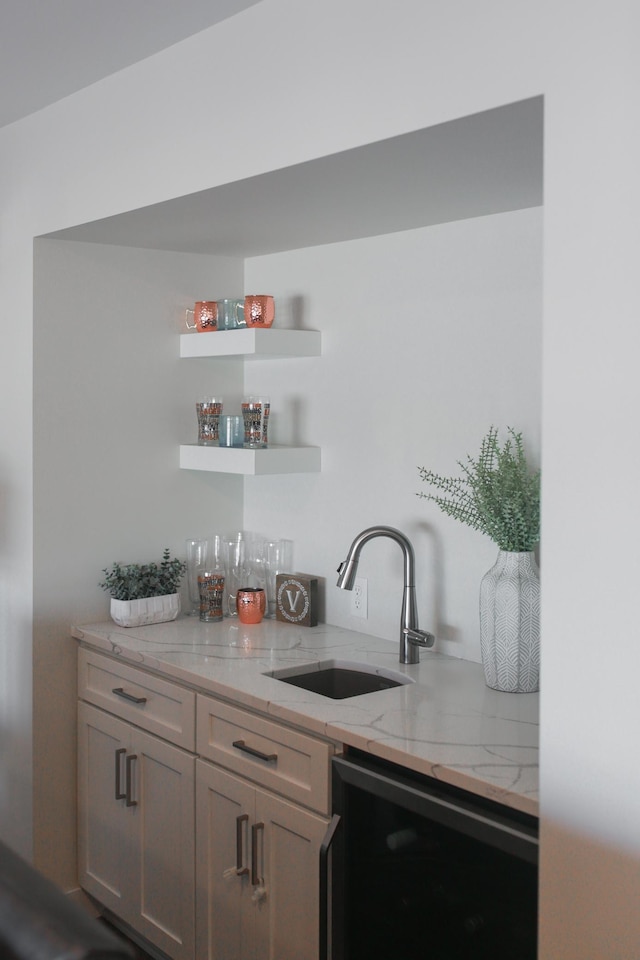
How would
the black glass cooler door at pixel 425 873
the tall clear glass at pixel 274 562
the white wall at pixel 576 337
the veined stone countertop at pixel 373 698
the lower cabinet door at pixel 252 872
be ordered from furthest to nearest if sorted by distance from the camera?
the tall clear glass at pixel 274 562, the lower cabinet door at pixel 252 872, the veined stone countertop at pixel 373 698, the black glass cooler door at pixel 425 873, the white wall at pixel 576 337

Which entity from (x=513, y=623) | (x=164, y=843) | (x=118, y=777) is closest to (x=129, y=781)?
(x=118, y=777)

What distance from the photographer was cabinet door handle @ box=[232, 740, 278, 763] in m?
2.22

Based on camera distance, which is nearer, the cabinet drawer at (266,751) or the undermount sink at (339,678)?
the cabinet drawer at (266,751)

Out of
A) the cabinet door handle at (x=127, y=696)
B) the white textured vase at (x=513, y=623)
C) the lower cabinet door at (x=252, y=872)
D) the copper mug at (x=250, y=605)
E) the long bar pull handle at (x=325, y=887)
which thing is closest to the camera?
the long bar pull handle at (x=325, y=887)

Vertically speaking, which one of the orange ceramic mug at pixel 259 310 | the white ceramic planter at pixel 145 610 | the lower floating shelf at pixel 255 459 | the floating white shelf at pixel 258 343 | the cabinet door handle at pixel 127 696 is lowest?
the cabinet door handle at pixel 127 696

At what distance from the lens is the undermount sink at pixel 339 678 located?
252 centimetres

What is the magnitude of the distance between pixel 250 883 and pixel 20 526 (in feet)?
4.24

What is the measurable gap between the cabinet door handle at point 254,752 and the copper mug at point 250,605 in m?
0.70

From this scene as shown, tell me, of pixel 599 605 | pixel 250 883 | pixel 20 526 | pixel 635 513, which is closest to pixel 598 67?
pixel 635 513

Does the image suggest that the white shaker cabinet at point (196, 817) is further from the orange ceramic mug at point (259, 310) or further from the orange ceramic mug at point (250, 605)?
the orange ceramic mug at point (259, 310)

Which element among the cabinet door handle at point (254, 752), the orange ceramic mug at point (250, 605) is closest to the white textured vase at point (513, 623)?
the cabinet door handle at point (254, 752)

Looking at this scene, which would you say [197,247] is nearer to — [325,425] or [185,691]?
[325,425]

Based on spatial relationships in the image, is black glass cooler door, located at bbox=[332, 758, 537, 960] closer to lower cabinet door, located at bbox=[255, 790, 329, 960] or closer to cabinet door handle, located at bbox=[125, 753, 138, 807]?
lower cabinet door, located at bbox=[255, 790, 329, 960]

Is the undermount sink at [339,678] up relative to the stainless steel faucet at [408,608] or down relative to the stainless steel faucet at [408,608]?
down
